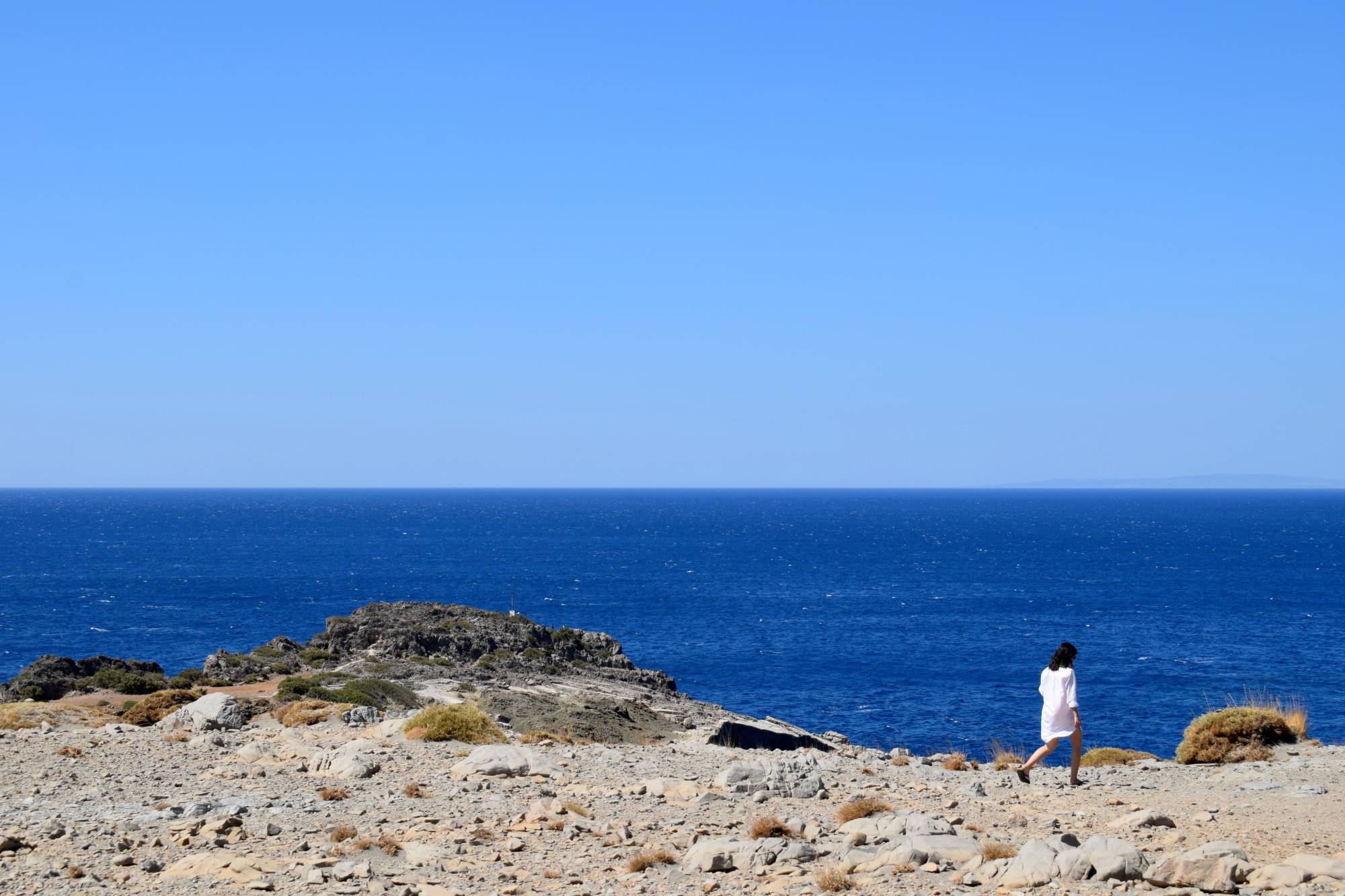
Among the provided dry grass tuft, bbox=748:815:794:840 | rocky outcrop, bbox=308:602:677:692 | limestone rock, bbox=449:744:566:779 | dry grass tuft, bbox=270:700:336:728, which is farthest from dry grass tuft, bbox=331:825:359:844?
rocky outcrop, bbox=308:602:677:692

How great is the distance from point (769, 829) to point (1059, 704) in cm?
540

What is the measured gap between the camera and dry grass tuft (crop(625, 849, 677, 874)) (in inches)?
463

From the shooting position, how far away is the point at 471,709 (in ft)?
69.5

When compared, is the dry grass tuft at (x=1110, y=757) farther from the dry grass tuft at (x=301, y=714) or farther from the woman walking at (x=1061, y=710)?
the dry grass tuft at (x=301, y=714)

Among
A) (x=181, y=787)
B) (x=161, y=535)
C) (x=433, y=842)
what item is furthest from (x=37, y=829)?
(x=161, y=535)

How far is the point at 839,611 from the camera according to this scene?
96938 mm

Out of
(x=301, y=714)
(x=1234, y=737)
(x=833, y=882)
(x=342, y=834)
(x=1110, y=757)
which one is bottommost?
(x=301, y=714)

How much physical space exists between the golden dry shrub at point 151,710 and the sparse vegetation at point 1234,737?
65.6ft

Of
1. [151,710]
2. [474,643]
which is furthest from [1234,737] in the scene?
[474,643]

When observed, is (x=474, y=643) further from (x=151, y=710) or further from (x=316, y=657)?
(x=151, y=710)

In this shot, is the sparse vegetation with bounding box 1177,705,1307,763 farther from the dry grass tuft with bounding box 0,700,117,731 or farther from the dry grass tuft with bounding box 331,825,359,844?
the dry grass tuft with bounding box 0,700,117,731

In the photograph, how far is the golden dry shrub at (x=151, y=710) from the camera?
24719 millimetres

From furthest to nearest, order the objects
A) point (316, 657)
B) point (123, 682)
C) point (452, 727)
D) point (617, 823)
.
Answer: point (316, 657)
point (123, 682)
point (452, 727)
point (617, 823)

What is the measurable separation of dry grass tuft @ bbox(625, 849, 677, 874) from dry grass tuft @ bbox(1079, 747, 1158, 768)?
10599mm
